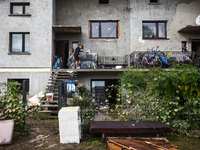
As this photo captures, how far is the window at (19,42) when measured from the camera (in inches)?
478

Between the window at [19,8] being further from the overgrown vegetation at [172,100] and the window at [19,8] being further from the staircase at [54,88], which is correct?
the overgrown vegetation at [172,100]

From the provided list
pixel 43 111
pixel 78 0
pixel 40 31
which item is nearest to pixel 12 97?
pixel 43 111

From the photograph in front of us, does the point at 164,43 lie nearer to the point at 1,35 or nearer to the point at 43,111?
the point at 43,111

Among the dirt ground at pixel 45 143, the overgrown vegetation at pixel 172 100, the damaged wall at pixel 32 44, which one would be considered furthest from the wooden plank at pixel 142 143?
the damaged wall at pixel 32 44

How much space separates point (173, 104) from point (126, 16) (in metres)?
9.76

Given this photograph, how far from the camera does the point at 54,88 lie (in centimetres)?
1004

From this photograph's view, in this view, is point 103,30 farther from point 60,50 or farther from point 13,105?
point 13,105

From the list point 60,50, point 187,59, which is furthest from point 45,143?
point 187,59

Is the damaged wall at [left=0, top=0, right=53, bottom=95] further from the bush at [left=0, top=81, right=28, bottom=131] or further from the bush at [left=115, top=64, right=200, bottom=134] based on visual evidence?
the bush at [left=115, top=64, right=200, bottom=134]

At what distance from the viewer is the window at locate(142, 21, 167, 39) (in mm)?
13484

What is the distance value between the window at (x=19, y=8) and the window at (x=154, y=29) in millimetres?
8845

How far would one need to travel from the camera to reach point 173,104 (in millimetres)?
5516

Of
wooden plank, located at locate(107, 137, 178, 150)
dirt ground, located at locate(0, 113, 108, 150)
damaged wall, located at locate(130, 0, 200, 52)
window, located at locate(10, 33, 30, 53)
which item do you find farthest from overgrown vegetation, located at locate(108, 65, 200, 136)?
window, located at locate(10, 33, 30, 53)

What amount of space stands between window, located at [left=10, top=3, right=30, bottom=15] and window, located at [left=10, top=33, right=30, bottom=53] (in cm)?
160
